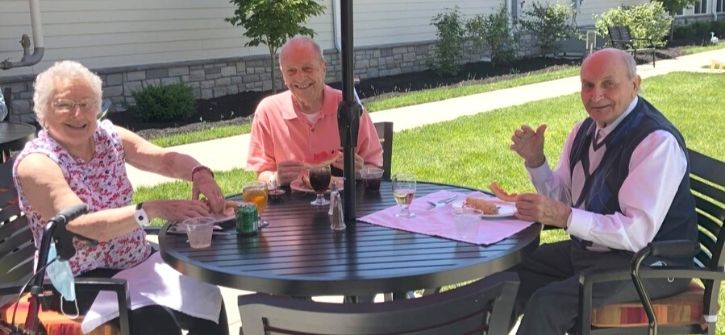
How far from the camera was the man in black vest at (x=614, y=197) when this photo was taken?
262 centimetres

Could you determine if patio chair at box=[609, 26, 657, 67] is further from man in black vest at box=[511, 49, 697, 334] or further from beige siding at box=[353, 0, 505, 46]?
man in black vest at box=[511, 49, 697, 334]

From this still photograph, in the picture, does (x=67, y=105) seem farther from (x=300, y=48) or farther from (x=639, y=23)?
(x=639, y=23)

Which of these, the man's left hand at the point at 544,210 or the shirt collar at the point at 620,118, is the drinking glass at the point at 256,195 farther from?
the shirt collar at the point at 620,118

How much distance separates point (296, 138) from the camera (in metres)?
3.71

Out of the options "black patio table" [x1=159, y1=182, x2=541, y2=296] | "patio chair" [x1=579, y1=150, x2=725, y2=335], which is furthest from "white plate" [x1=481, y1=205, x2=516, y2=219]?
"patio chair" [x1=579, y1=150, x2=725, y2=335]

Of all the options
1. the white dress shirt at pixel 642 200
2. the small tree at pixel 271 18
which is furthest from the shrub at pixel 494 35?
the white dress shirt at pixel 642 200

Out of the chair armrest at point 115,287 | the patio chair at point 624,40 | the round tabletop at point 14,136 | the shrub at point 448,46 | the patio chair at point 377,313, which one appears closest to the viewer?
the patio chair at point 377,313

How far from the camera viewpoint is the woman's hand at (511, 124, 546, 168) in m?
3.22

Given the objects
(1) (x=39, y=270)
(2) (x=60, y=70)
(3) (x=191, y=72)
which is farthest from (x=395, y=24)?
(1) (x=39, y=270)

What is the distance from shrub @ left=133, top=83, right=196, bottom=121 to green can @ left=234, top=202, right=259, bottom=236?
7.31 meters

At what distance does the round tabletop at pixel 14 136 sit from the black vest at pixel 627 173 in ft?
10.2

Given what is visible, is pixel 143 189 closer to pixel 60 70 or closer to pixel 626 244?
pixel 60 70

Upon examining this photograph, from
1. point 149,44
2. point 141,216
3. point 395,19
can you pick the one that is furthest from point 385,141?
point 395,19

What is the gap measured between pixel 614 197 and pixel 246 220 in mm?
1305
